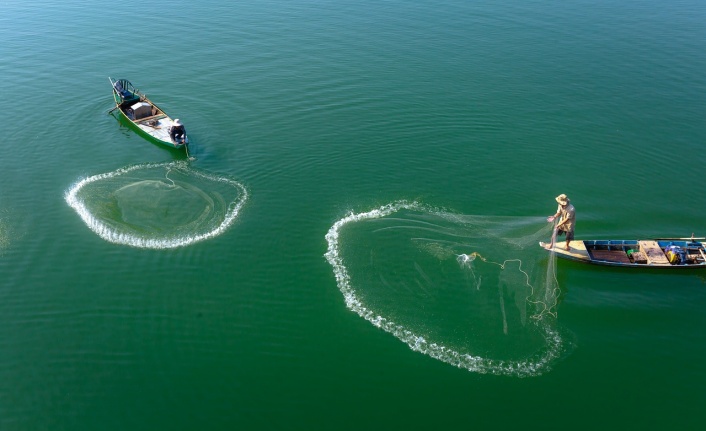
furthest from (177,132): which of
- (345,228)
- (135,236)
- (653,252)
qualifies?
(653,252)

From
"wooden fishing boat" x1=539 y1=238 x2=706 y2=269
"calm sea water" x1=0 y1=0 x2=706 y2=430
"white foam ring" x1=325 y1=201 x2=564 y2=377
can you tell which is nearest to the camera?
"calm sea water" x1=0 y1=0 x2=706 y2=430

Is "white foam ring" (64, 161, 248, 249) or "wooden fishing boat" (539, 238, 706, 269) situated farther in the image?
"white foam ring" (64, 161, 248, 249)

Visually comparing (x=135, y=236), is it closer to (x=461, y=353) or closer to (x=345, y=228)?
(x=345, y=228)

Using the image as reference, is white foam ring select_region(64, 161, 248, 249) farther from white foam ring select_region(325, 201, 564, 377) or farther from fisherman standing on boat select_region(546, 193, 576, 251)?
fisherman standing on boat select_region(546, 193, 576, 251)

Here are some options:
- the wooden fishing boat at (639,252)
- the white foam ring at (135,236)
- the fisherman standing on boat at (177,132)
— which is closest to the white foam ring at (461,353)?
the wooden fishing boat at (639,252)

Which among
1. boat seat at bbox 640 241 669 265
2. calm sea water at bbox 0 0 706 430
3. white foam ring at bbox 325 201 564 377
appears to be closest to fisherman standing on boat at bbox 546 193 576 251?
calm sea water at bbox 0 0 706 430

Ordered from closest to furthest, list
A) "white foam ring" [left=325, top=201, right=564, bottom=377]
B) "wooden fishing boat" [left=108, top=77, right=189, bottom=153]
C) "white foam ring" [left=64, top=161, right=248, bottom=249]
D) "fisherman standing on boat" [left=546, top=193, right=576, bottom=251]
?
"white foam ring" [left=325, top=201, right=564, bottom=377]
"fisherman standing on boat" [left=546, top=193, right=576, bottom=251]
"white foam ring" [left=64, top=161, right=248, bottom=249]
"wooden fishing boat" [left=108, top=77, right=189, bottom=153]
